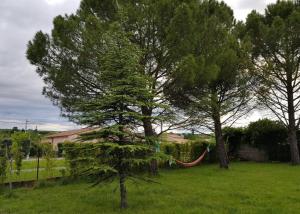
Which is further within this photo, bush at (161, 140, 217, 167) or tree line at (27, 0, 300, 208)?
bush at (161, 140, 217, 167)

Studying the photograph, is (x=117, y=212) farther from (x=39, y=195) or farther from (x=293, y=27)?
(x=293, y=27)

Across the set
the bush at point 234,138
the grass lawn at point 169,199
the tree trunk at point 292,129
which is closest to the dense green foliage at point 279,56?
the tree trunk at point 292,129

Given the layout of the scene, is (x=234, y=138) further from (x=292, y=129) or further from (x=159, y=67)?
(x=159, y=67)

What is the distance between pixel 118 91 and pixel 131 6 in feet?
16.8

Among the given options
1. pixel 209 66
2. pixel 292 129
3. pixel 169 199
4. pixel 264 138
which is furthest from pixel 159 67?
pixel 264 138

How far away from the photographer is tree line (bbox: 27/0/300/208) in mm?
6434

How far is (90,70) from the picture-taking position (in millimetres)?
10602

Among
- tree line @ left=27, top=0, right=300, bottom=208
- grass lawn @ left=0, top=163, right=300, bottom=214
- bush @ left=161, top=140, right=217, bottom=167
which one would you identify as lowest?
grass lawn @ left=0, top=163, right=300, bottom=214

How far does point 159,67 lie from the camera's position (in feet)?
37.6

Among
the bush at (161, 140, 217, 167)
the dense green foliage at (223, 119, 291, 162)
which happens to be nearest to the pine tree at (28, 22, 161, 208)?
the bush at (161, 140, 217, 167)

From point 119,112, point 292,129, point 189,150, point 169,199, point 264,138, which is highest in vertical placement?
point 292,129

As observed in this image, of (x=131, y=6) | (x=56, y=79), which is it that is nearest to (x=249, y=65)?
(x=131, y=6)

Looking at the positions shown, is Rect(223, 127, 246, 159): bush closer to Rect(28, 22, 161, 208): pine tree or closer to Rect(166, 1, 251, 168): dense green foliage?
Rect(166, 1, 251, 168): dense green foliage

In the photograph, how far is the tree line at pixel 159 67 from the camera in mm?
6434
